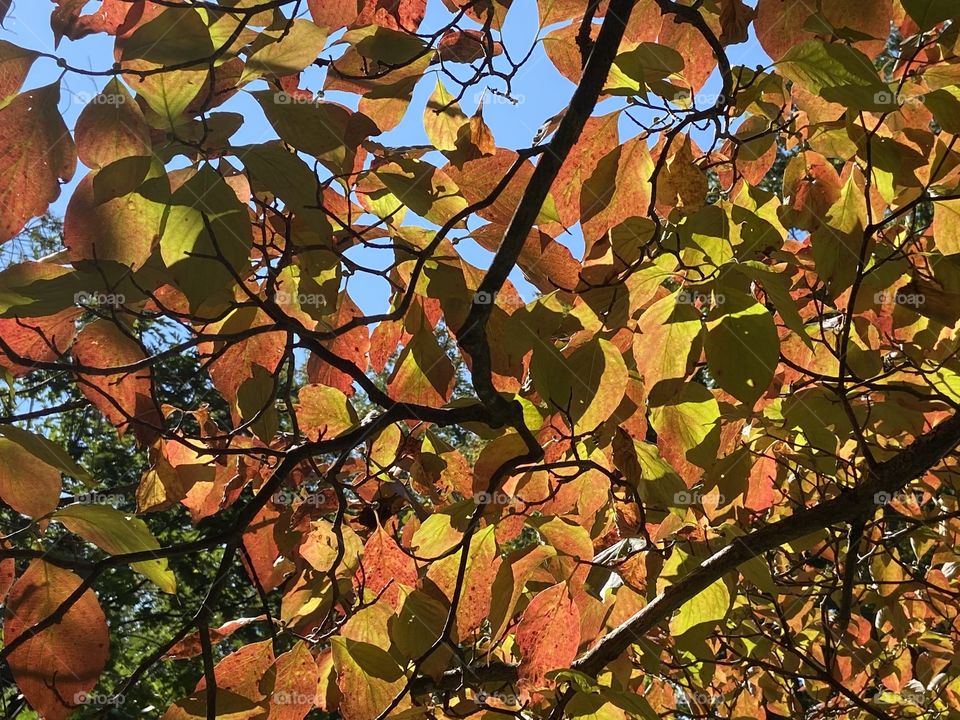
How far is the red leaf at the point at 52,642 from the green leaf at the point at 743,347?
73 centimetres

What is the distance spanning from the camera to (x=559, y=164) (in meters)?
0.95

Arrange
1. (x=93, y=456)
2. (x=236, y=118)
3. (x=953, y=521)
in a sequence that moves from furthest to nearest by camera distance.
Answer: (x=93, y=456), (x=953, y=521), (x=236, y=118)

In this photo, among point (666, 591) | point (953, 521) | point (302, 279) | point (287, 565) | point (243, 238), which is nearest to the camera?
point (243, 238)

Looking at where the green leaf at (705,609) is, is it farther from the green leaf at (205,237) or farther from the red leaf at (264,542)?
the green leaf at (205,237)

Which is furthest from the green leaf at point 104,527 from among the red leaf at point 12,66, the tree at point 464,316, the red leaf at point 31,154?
the red leaf at point 12,66

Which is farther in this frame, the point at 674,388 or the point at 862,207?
the point at 862,207

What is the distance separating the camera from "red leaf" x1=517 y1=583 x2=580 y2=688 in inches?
41.5

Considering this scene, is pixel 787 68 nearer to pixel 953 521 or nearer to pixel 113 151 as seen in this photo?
pixel 113 151

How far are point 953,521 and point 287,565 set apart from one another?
5.37ft

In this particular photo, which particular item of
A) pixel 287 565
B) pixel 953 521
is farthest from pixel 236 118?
pixel 953 521

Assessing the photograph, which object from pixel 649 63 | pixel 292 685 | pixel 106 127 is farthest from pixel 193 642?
pixel 649 63

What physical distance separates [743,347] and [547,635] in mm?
517

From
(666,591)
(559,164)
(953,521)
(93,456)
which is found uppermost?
(93,456)

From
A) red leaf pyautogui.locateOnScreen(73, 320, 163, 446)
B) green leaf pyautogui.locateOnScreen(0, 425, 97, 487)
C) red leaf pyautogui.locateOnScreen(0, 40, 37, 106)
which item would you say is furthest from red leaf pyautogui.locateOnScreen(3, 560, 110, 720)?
red leaf pyautogui.locateOnScreen(0, 40, 37, 106)
